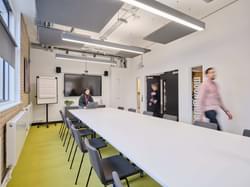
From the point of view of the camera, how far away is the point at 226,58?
3627 mm

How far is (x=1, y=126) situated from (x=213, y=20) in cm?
477

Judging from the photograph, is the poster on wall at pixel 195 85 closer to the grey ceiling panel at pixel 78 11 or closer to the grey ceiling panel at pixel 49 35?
the grey ceiling panel at pixel 78 11

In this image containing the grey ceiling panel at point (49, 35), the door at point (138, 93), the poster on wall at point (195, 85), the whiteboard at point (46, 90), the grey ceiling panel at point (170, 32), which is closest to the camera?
the grey ceiling panel at point (170, 32)

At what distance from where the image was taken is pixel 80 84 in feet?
23.3

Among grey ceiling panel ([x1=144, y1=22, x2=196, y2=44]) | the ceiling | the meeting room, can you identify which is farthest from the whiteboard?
grey ceiling panel ([x1=144, y1=22, x2=196, y2=44])

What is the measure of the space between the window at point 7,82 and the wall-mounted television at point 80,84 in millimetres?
3417

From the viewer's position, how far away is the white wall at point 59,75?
20.2 ft

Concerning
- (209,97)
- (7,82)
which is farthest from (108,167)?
(7,82)

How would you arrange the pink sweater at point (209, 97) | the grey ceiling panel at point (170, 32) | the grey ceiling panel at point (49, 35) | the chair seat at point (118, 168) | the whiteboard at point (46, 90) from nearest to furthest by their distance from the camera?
1. the chair seat at point (118, 168)
2. the pink sweater at point (209, 97)
3. the grey ceiling panel at point (170, 32)
4. the grey ceiling panel at point (49, 35)
5. the whiteboard at point (46, 90)

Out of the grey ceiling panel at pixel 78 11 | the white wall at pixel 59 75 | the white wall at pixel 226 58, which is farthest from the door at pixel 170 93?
the grey ceiling panel at pixel 78 11

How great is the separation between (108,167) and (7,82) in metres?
2.86

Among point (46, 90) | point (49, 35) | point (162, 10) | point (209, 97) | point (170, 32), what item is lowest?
point (209, 97)

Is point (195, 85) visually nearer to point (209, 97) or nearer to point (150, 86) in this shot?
point (209, 97)

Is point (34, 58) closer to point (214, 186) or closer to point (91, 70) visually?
point (91, 70)
